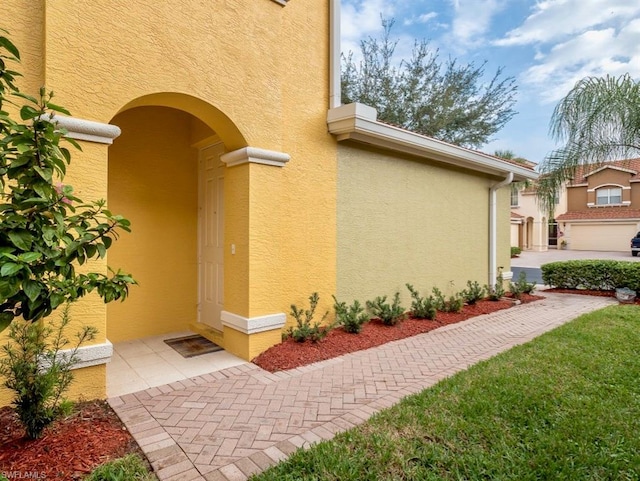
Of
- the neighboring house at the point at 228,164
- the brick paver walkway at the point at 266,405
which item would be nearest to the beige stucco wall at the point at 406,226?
the neighboring house at the point at 228,164

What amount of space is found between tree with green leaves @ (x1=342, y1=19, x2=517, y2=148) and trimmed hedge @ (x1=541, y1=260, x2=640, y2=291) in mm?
8597

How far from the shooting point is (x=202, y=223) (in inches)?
263

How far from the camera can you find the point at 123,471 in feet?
8.82

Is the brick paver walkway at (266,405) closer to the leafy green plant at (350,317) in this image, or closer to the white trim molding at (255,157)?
the leafy green plant at (350,317)

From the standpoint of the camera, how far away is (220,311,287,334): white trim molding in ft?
16.8

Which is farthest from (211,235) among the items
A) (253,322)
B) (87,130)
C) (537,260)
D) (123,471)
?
(537,260)

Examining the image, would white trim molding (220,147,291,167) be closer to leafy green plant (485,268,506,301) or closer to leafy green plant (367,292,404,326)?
leafy green plant (367,292,404,326)

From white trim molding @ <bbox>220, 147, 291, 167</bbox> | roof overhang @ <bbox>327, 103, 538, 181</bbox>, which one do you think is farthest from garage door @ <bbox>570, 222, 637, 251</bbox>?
white trim molding @ <bbox>220, 147, 291, 167</bbox>

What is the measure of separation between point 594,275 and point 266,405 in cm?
1236

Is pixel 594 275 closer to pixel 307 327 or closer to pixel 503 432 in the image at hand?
pixel 307 327

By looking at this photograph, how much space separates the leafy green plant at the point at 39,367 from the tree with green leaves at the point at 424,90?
1661cm

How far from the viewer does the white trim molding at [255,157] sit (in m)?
5.14

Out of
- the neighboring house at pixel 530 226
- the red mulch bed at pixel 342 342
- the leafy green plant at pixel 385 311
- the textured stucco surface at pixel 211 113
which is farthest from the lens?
the neighboring house at pixel 530 226

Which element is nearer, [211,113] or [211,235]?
[211,113]
